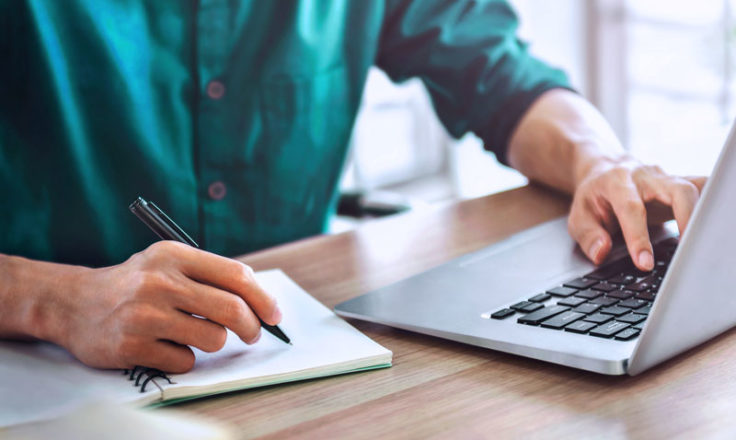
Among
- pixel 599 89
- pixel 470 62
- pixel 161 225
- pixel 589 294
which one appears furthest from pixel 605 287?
pixel 599 89

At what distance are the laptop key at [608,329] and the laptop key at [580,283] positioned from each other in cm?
9

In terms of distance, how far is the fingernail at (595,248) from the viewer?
2.62 ft

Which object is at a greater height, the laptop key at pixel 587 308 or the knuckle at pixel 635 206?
the knuckle at pixel 635 206

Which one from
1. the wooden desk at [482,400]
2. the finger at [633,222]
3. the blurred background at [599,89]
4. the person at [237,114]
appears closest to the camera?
the wooden desk at [482,400]

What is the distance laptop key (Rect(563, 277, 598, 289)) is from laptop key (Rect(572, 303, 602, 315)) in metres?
0.05

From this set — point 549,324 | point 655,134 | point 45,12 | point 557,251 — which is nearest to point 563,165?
point 557,251

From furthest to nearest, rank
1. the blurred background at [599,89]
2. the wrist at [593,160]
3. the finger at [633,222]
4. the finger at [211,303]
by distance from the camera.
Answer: the blurred background at [599,89]
the wrist at [593,160]
the finger at [633,222]
the finger at [211,303]

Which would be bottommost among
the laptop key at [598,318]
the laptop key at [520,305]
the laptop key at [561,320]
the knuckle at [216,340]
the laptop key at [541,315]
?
the knuckle at [216,340]

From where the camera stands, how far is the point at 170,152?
1.17 meters

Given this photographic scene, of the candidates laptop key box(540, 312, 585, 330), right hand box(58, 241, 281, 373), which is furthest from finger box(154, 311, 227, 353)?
laptop key box(540, 312, 585, 330)

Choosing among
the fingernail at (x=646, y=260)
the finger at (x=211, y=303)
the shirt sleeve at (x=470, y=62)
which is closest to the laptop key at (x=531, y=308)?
the fingernail at (x=646, y=260)

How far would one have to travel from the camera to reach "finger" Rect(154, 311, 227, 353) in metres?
0.63

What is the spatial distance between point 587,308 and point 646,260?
107 millimetres

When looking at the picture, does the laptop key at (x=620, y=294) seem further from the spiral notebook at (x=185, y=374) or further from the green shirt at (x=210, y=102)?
the green shirt at (x=210, y=102)
